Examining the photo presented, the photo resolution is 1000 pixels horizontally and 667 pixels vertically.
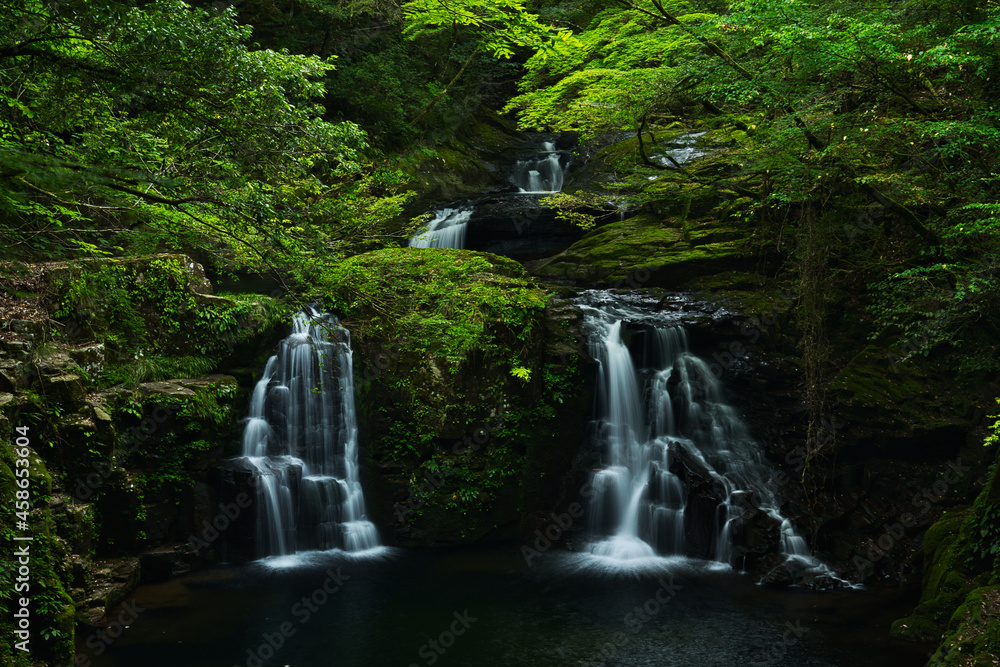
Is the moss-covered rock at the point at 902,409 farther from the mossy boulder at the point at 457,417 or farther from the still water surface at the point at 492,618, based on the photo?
the mossy boulder at the point at 457,417

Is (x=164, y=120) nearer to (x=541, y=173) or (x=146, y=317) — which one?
(x=146, y=317)

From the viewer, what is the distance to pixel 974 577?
7.18 meters

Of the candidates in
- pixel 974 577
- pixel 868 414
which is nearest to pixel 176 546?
pixel 974 577

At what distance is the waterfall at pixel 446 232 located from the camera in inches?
617

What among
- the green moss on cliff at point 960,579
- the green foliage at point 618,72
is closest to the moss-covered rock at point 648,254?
the green foliage at point 618,72

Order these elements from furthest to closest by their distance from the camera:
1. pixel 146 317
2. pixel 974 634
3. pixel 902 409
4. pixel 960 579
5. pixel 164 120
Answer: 1. pixel 902 409
2. pixel 146 317
3. pixel 960 579
4. pixel 974 634
5. pixel 164 120

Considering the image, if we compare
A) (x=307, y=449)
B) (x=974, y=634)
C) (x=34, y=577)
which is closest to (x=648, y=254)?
(x=307, y=449)

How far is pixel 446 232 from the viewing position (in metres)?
15.9

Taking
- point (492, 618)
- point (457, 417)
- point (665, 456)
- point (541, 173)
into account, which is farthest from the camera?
point (541, 173)

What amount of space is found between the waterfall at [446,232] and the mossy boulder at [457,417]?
4.75m

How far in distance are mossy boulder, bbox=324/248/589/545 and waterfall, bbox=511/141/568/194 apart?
9143 mm

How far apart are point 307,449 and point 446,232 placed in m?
7.36

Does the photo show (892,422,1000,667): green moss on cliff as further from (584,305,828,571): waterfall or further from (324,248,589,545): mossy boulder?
(324,248,589,545): mossy boulder

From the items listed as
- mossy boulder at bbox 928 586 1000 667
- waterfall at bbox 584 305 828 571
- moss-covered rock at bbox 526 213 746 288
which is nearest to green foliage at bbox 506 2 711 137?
moss-covered rock at bbox 526 213 746 288
